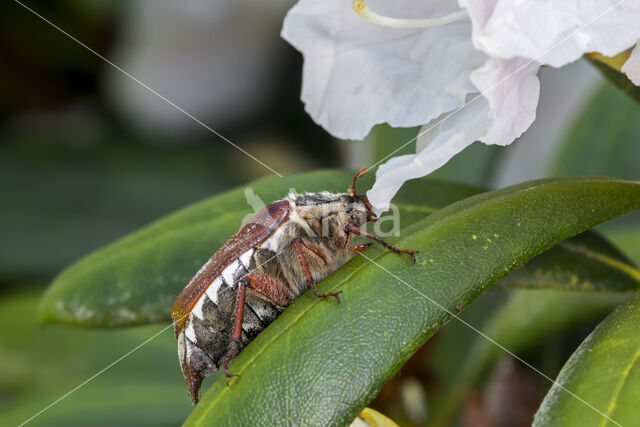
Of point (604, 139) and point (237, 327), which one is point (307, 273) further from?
point (604, 139)

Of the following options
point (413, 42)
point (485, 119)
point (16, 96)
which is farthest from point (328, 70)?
point (16, 96)

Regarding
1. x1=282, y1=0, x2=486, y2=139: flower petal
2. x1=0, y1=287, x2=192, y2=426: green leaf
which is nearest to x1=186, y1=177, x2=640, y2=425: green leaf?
x1=282, y1=0, x2=486, y2=139: flower petal

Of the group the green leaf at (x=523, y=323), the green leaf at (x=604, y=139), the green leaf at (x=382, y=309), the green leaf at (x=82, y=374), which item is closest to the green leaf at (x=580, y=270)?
the green leaf at (x=382, y=309)

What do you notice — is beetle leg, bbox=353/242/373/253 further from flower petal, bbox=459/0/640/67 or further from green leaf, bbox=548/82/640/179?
green leaf, bbox=548/82/640/179

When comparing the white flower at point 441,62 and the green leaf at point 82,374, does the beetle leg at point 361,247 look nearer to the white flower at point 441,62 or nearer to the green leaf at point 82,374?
the white flower at point 441,62

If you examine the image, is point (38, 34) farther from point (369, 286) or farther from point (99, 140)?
point (369, 286)
